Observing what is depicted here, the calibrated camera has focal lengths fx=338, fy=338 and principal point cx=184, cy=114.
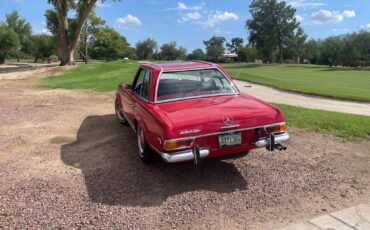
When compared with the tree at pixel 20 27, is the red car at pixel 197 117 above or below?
below

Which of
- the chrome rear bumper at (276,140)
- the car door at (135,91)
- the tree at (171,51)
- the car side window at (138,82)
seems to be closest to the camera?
the chrome rear bumper at (276,140)

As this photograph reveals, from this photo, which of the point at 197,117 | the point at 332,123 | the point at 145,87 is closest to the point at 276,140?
the point at 197,117

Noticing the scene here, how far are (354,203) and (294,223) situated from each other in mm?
929

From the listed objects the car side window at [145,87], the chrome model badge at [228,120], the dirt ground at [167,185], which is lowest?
the dirt ground at [167,185]

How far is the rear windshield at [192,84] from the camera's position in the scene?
523cm

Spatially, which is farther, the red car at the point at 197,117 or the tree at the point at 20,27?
the tree at the point at 20,27

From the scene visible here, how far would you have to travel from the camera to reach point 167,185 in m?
4.43

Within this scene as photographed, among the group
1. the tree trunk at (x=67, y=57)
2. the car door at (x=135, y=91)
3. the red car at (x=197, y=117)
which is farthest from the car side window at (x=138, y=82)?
the tree trunk at (x=67, y=57)

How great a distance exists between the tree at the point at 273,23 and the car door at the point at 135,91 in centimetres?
6901

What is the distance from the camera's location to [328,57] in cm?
6662

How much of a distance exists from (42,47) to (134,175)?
79279 mm

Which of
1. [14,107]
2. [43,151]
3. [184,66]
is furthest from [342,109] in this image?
[14,107]

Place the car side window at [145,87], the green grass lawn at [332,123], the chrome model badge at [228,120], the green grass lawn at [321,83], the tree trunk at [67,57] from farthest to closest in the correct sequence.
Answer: the tree trunk at [67,57]
the green grass lawn at [321,83]
the green grass lawn at [332,123]
the car side window at [145,87]
the chrome model badge at [228,120]

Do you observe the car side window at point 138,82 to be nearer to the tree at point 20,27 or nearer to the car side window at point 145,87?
the car side window at point 145,87
